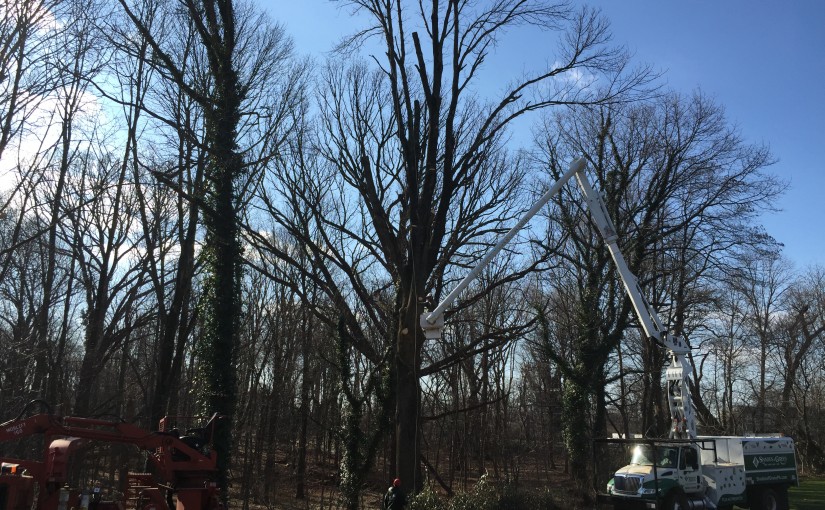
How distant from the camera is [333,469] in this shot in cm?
3136

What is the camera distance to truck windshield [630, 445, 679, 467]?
672 inches

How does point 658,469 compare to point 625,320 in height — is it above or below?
below

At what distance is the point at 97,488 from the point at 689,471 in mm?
14770

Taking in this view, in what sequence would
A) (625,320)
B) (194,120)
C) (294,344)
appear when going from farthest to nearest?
(294,344)
(625,320)
(194,120)

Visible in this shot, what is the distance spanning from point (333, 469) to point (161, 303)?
13.9m

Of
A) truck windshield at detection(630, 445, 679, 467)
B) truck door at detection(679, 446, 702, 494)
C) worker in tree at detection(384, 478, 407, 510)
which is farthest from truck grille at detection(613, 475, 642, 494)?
worker in tree at detection(384, 478, 407, 510)

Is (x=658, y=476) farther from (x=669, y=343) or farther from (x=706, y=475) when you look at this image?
(x=669, y=343)

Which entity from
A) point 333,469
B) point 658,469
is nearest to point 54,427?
point 658,469

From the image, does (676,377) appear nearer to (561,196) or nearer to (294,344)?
(561,196)

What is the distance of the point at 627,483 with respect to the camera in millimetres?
16875

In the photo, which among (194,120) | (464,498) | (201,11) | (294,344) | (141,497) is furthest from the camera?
(294,344)

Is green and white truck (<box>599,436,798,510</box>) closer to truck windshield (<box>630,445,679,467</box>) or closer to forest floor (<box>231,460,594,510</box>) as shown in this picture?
truck windshield (<box>630,445,679,467</box>)

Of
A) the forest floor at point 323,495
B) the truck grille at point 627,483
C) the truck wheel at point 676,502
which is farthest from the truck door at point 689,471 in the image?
the forest floor at point 323,495

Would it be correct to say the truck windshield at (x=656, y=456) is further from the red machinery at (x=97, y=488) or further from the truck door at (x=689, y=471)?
the red machinery at (x=97, y=488)
